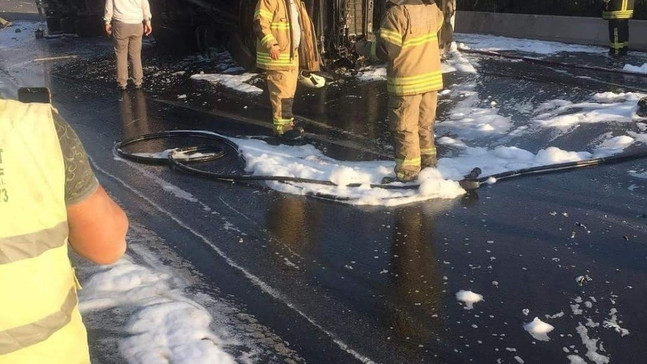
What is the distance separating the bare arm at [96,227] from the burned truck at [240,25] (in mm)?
7840

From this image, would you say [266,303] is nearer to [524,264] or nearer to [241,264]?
[241,264]

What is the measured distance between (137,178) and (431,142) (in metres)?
2.50

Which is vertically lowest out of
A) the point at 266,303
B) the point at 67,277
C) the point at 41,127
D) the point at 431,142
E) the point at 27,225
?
the point at 266,303

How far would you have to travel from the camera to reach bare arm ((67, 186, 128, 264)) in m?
→ 1.70

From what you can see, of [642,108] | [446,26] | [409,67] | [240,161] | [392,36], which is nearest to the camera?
[392,36]

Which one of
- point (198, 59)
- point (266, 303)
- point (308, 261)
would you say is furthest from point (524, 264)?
point (198, 59)

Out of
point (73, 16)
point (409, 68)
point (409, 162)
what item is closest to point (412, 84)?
point (409, 68)

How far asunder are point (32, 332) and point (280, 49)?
5.33 meters

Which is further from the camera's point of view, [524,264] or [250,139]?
[250,139]

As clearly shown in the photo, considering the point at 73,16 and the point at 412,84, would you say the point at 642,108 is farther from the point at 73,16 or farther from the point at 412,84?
the point at 73,16

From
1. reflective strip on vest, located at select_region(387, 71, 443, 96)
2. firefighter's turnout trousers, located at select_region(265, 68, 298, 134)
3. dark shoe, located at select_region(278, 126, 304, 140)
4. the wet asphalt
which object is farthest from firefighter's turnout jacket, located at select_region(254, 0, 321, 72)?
reflective strip on vest, located at select_region(387, 71, 443, 96)

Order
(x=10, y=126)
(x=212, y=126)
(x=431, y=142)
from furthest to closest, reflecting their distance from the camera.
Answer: (x=212, y=126) → (x=431, y=142) → (x=10, y=126)

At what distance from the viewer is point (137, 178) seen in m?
5.86

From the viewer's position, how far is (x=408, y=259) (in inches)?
166
